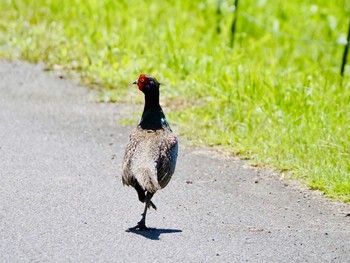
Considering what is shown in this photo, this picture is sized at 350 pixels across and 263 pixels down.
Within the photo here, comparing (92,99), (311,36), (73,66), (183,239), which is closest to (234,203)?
(183,239)

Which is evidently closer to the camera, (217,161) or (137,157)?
(137,157)

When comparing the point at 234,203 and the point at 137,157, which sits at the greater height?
the point at 137,157

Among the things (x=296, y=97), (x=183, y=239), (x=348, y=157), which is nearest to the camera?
(x=183, y=239)

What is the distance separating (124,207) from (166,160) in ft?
2.11

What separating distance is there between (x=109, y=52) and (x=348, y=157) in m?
3.74

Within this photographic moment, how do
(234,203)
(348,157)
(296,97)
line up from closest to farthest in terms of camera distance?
(234,203)
(348,157)
(296,97)

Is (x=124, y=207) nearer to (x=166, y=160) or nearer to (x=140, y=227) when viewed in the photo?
(x=140, y=227)

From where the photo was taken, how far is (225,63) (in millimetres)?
10250

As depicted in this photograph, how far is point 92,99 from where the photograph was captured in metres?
9.66

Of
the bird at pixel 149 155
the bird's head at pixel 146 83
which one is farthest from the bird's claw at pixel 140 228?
the bird's head at pixel 146 83

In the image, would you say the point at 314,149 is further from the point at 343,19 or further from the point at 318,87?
the point at 343,19

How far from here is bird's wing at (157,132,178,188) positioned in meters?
6.20

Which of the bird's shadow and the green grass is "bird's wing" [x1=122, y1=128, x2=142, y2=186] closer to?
the bird's shadow

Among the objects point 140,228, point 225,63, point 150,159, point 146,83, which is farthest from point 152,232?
point 225,63
